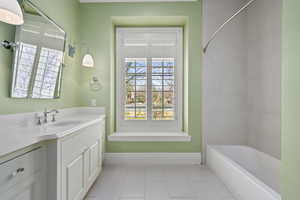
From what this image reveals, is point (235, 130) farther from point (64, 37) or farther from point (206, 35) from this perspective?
point (64, 37)

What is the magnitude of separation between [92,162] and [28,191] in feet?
3.58

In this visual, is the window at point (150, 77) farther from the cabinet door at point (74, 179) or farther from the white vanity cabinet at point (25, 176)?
the white vanity cabinet at point (25, 176)

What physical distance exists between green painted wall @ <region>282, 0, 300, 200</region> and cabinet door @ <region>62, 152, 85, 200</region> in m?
1.52

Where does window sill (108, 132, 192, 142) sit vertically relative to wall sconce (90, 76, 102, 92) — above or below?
below

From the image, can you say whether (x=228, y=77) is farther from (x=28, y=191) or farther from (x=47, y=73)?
(x=28, y=191)

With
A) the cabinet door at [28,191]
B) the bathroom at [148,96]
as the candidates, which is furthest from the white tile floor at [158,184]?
the cabinet door at [28,191]

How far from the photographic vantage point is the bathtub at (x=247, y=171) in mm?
1647

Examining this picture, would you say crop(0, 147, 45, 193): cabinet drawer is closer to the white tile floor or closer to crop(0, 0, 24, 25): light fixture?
crop(0, 0, 24, 25): light fixture

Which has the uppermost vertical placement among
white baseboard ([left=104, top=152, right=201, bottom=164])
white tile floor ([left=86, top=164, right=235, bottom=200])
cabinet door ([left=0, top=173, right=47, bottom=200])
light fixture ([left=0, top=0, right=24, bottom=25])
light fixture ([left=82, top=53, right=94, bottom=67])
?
light fixture ([left=82, top=53, right=94, bottom=67])

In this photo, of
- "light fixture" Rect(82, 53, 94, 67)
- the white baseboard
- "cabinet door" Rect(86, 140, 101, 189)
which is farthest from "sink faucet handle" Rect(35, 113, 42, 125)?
the white baseboard

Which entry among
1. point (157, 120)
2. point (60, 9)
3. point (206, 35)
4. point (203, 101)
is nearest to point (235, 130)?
point (203, 101)

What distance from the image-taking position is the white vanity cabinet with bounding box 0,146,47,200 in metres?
0.96

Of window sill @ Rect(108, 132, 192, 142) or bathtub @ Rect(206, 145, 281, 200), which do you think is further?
window sill @ Rect(108, 132, 192, 142)

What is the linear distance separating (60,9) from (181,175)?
270cm
